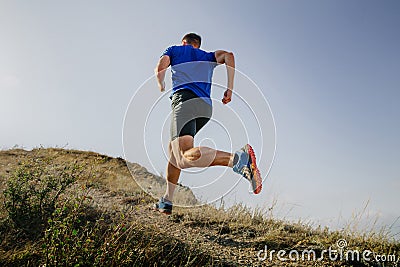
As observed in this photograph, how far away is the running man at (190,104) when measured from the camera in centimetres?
410

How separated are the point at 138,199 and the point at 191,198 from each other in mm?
1065

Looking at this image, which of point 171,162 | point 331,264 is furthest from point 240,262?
point 171,162

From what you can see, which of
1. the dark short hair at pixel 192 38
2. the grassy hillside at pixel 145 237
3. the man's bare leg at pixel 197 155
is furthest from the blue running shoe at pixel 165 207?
the dark short hair at pixel 192 38

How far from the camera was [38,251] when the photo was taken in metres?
3.48

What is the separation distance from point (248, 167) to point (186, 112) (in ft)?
3.60

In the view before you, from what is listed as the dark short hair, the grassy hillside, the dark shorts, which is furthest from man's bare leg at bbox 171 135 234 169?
the dark short hair

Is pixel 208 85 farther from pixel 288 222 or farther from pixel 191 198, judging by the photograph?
pixel 191 198

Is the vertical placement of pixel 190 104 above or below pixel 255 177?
above

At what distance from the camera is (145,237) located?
13.0ft

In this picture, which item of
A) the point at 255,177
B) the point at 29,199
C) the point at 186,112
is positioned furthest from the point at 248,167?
the point at 29,199

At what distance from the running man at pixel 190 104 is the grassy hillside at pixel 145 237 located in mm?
732

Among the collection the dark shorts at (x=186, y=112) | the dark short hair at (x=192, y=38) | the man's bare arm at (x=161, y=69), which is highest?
the dark short hair at (x=192, y=38)

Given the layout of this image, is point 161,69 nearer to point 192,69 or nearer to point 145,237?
point 192,69

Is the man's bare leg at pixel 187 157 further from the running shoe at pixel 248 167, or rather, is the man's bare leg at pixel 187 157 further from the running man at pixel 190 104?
the running shoe at pixel 248 167
